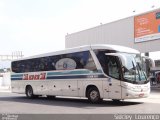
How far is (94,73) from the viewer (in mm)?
18859

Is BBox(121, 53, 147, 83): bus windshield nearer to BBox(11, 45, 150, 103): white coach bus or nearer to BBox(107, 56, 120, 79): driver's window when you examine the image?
BBox(11, 45, 150, 103): white coach bus

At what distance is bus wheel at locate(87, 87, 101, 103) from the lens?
18781 millimetres

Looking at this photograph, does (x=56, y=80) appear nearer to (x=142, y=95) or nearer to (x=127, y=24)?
(x=142, y=95)

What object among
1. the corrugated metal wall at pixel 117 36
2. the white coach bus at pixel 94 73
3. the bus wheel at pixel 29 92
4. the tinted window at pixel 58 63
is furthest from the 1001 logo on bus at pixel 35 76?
the corrugated metal wall at pixel 117 36

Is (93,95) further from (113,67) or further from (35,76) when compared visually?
(35,76)

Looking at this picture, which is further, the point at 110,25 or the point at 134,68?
the point at 110,25

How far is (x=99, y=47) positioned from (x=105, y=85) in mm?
2109

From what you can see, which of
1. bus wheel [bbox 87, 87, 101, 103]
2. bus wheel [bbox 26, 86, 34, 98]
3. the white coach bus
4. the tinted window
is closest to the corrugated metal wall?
the tinted window

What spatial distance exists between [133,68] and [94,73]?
2.13m

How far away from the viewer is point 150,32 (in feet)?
120

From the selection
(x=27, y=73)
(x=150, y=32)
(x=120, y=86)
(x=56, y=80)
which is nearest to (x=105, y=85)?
(x=120, y=86)

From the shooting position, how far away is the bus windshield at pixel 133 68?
17562mm

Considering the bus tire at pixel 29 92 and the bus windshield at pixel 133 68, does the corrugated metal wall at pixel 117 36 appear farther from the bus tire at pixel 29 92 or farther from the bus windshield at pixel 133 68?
the bus windshield at pixel 133 68

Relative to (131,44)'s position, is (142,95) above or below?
below
